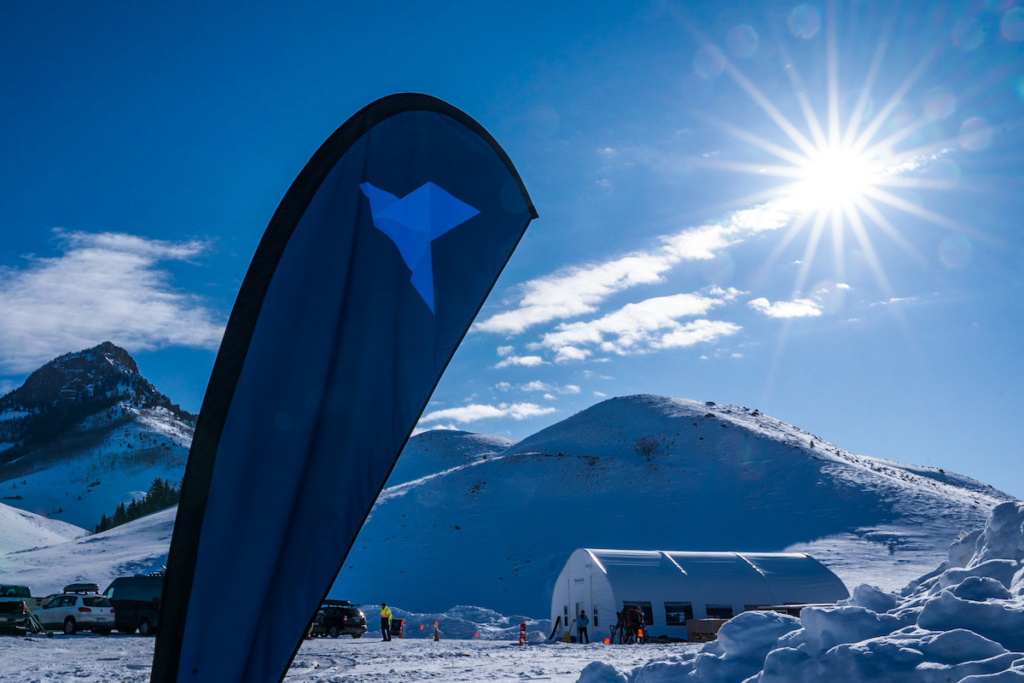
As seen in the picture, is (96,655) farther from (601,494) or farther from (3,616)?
(601,494)

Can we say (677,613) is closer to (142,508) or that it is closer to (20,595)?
(20,595)

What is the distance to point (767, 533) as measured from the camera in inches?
2527

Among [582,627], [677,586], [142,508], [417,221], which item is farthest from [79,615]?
→ [142,508]

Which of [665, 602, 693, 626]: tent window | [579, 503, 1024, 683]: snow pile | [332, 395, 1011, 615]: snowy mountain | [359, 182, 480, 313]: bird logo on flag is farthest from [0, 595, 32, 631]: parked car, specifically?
[359, 182, 480, 313]: bird logo on flag

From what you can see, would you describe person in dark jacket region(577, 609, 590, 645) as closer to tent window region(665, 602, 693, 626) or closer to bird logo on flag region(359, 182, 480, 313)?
tent window region(665, 602, 693, 626)

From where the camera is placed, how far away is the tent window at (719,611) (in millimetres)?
34531

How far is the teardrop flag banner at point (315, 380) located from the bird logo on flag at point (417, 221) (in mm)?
11

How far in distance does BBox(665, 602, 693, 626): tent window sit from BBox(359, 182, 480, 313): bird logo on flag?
105 ft

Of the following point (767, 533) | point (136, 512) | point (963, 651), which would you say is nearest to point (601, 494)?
point (767, 533)

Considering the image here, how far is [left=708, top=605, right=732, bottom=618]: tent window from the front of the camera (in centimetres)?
3453

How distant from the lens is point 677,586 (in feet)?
113

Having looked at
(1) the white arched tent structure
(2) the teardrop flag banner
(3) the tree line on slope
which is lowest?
(1) the white arched tent structure

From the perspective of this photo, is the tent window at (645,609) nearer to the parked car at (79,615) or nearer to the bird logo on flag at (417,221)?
the parked car at (79,615)

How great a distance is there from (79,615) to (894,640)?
32781mm
